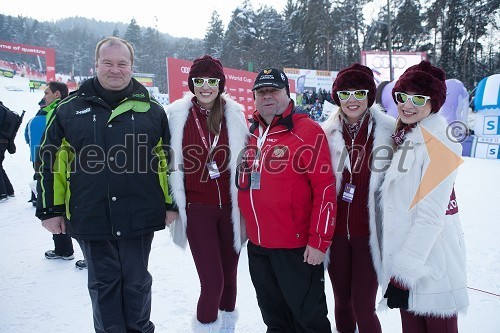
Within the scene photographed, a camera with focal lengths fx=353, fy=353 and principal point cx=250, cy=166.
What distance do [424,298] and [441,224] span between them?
15.5 inches

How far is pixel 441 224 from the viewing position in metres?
1.74

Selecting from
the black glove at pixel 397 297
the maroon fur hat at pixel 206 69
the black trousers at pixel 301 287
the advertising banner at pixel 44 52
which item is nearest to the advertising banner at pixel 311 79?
the advertising banner at pixel 44 52

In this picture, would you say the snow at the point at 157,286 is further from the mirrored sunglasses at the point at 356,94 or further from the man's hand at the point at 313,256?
the mirrored sunglasses at the point at 356,94

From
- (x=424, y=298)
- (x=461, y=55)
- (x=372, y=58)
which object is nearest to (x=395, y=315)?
(x=424, y=298)

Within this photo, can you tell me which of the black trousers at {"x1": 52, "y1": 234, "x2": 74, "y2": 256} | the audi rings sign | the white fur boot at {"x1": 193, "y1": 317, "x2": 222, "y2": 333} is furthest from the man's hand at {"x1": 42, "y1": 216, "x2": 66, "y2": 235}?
the audi rings sign

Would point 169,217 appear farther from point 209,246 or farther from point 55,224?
point 55,224

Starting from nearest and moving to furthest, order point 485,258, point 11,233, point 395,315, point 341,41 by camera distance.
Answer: point 395,315 < point 485,258 < point 11,233 < point 341,41

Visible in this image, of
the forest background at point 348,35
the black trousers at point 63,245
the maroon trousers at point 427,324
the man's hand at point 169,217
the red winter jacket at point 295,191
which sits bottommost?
the black trousers at point 63,245

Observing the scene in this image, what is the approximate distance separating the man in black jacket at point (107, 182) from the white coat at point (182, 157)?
0.78 ft

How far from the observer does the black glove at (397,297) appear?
1831 millimetres

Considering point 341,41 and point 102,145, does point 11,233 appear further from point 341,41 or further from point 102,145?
point 341,41

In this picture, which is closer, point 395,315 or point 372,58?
point 395,315

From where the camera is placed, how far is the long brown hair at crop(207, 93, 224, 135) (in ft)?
8.42

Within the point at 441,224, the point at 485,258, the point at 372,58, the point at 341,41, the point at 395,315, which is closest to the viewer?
the point at 441,224
